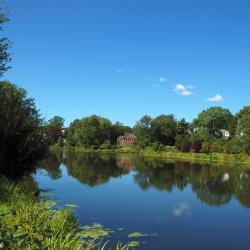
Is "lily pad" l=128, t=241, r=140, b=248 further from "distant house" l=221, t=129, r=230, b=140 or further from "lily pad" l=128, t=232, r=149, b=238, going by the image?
"distant house" l=221, t=129, r=230, b=140

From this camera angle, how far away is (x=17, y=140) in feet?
73.8

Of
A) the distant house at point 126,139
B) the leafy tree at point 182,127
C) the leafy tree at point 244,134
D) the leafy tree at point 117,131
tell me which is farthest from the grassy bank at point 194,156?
the distant house at point 126,139

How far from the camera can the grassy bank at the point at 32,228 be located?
567 cm

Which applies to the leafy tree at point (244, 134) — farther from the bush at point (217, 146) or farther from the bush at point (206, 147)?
the bush at point (206, 147)

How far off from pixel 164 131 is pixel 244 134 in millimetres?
43570

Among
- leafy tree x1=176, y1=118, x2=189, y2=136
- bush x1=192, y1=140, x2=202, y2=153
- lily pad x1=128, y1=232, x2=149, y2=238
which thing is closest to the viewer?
lily pad x1=128, y1=232, x2=149, y2=238

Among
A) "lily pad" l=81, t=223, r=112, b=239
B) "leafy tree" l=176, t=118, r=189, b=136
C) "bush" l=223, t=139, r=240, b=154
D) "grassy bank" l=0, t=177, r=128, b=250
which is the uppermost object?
"leafy tree" l=176, t=118, r=189, b=136

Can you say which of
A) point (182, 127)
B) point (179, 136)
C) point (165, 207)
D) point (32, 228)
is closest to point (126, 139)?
point (182, 127)

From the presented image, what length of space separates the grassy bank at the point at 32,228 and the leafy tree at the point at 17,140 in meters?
2.47

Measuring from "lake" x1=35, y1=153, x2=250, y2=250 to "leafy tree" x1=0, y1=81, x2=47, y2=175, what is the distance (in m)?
3.63

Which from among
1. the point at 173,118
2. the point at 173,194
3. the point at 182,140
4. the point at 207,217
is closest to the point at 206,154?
the point at 182,140

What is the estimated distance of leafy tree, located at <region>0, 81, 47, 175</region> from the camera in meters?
21.6

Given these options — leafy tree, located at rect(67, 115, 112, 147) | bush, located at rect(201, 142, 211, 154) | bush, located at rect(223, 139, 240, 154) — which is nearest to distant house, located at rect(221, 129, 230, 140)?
bush, located at rect(201, 142, 211, 154)

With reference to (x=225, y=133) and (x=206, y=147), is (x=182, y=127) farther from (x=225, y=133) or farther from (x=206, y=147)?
(x=206, y=147)
